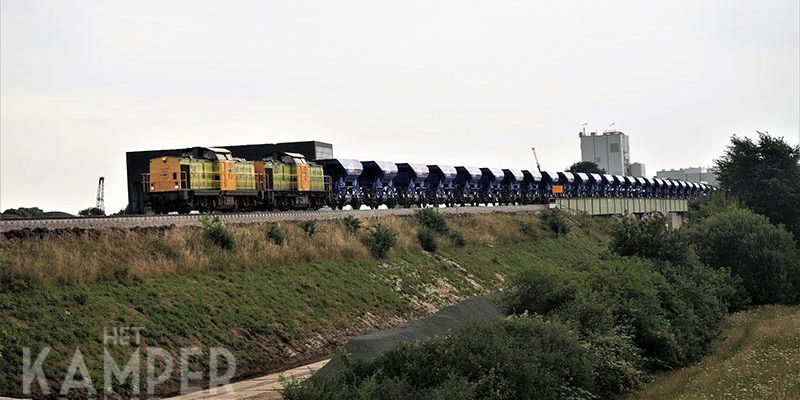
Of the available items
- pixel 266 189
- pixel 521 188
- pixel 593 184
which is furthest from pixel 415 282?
pixel 593 184

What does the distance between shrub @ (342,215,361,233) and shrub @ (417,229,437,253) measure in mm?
4763

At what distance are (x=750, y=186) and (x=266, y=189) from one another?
39799 millimetres

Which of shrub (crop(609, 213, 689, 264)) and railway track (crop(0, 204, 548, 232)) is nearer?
railway track (crop(0, 204, 548, 232))

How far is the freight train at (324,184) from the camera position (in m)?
41.9

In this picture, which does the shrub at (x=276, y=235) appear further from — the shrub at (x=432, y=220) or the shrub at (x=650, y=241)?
the shrub at (x=432, y=220)

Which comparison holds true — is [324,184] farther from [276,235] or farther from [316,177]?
[276,235]

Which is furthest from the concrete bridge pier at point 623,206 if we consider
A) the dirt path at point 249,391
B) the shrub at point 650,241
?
the dirt path at point 249,391

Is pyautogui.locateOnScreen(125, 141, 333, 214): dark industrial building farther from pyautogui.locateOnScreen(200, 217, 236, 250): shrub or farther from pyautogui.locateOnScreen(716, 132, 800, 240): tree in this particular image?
pyautogui.locateOnScreen(716, 132, 800, 240): tree

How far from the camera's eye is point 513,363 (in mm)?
19109

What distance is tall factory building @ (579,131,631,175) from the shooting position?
177250 mm

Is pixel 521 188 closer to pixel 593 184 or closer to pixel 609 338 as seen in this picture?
pixel 593 184

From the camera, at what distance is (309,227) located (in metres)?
42.6

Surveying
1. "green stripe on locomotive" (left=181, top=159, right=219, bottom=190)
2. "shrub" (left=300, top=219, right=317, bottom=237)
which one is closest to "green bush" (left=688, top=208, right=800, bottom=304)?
"shrub" (left=300, top=219, right=317, bottom=237)

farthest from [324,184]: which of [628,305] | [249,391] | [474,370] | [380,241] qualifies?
[474,370]
